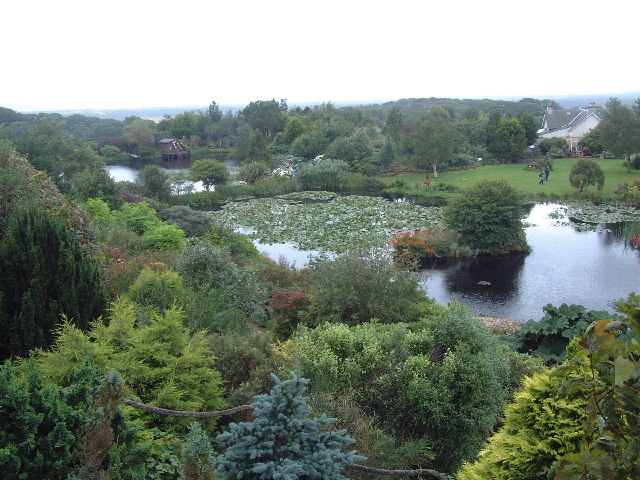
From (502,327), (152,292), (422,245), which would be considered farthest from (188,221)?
(502,327)

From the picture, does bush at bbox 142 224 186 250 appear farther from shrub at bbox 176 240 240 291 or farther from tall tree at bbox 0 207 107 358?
tall tree at bbox 0 207 107 358

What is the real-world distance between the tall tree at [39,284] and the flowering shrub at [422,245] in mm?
14766

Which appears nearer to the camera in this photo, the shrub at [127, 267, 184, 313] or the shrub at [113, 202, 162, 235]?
the shrub at [127, 267, 184, 313]

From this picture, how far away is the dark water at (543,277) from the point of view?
675 inches

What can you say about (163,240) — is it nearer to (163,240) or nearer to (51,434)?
(163,240)

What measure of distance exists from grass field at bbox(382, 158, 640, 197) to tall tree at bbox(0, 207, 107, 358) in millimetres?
31403

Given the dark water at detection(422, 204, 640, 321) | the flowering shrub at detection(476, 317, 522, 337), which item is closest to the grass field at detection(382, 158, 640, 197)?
the dark water at detection(422, 204, 640, 321)

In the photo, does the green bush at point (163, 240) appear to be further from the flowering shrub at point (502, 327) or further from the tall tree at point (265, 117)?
the tall tree at point (265, 117)

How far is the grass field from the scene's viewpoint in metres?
35.2

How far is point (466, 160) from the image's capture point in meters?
46.6

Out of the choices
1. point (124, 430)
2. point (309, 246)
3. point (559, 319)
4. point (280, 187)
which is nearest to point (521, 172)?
point (280, 187)

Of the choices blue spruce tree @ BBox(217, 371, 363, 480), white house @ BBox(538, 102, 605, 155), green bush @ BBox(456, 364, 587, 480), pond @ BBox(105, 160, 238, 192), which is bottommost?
pond @ BBox(105, 160, 238, 192)

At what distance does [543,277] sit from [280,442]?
17956mm

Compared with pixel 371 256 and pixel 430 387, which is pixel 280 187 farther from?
pixel 430 387
